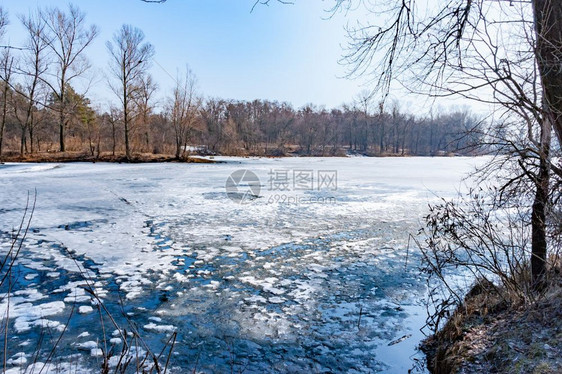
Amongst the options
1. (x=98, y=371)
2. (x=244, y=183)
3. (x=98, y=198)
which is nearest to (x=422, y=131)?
(x=244, y=183)

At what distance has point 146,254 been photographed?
530cm

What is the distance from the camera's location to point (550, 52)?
8.26 ft

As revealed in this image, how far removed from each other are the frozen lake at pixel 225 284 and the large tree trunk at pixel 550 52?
2410 millimetres

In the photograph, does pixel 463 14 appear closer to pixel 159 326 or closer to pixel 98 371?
pixel 159 326

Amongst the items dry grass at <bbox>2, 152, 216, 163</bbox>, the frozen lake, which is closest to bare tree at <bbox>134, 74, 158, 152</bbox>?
dry grass at <bbox>2, 152, 216, 163</bbox>

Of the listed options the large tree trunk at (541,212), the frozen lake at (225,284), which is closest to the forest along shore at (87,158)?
the frozen lake at (225,284)

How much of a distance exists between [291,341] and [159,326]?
1313mm

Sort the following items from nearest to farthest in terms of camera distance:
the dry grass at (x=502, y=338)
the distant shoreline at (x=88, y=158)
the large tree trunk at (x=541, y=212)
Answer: the dry grass at (x=502, y=338)
the large tree trunk at (x=541, y=212)
the distant shoreline at (x=88, y=158)

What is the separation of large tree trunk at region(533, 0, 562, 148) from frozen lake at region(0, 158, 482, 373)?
2.41 meters

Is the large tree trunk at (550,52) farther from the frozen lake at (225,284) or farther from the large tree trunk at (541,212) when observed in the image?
the frozen lake at (225,284)

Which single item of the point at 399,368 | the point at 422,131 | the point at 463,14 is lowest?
the point at 399,368

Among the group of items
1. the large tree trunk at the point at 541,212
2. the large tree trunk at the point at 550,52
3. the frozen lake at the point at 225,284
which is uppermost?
the large tree trunk at the point at 550,52

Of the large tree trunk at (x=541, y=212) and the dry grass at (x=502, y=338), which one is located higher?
the large tree trunk at (x=541, y=212)

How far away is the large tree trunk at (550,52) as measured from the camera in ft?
8.08
